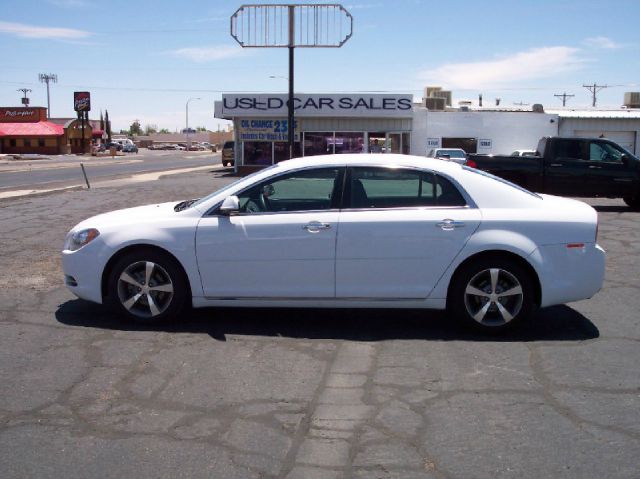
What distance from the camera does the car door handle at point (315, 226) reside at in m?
5.90

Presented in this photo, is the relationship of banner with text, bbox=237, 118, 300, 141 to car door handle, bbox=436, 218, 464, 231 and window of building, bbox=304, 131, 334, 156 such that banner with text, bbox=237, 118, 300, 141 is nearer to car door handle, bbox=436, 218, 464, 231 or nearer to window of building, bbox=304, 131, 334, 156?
window of building, bbox=304, 131, 334, 156

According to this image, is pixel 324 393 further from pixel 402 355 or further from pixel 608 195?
pixel 608 195

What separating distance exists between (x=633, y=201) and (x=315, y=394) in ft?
47.7

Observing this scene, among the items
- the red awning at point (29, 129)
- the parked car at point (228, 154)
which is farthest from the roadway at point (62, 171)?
the red awning at point (29, 129)

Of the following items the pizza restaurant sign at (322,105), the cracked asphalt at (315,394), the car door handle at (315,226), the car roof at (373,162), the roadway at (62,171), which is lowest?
the cracked asphalt at (315,394)

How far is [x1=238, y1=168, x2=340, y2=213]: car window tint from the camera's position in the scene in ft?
20.1

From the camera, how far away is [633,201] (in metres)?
16.8

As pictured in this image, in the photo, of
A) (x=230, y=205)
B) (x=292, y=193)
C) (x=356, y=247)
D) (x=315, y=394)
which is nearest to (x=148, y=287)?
(x=230, y=205)

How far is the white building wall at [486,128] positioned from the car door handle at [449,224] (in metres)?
31.6

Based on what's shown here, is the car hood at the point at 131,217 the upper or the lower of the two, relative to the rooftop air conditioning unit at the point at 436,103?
lower

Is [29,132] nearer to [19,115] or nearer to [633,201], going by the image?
[19,115]

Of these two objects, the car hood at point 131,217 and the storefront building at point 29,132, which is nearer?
the car hood at point 131,217

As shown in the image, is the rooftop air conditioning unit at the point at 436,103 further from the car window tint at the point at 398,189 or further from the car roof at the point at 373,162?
the car window tint at the point at 398,189

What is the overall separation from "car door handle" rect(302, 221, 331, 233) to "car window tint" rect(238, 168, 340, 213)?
21 centimetres
